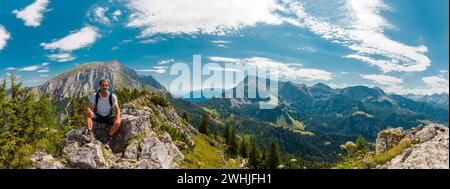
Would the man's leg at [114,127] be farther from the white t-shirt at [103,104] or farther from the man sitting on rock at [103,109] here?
the white t-shirt at [103,104]

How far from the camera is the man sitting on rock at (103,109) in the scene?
21.0 meters

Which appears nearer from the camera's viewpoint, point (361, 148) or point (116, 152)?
point (116, 152)

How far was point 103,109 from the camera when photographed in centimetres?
2181

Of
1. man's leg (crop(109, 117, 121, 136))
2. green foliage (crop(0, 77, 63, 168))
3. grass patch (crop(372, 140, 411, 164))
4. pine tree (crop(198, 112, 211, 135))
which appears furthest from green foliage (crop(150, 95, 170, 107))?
grass patch (crop(372, 140, 411, 164))

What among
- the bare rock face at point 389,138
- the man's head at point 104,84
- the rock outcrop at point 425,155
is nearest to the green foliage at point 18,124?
the man's head at point 104,84

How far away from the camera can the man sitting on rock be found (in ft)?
68.9

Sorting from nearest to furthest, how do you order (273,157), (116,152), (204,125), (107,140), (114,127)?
(114,127) < (107,140) < (116,152) < (273,157) < (204,125)

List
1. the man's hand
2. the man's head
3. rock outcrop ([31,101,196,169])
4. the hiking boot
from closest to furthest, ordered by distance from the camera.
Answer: rock outcrop ([31,101,196,169]) < the man's head < the man's hand < the hiking boot

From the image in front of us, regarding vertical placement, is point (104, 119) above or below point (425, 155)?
above

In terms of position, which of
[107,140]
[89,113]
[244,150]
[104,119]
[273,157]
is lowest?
[244,150]

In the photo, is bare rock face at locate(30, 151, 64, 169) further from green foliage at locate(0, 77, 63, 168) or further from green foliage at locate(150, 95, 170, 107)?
green foliage at locate(150, 95, 170, 107)

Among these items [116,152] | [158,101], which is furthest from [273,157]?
[116,152]

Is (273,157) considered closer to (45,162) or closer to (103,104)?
(103,104)
